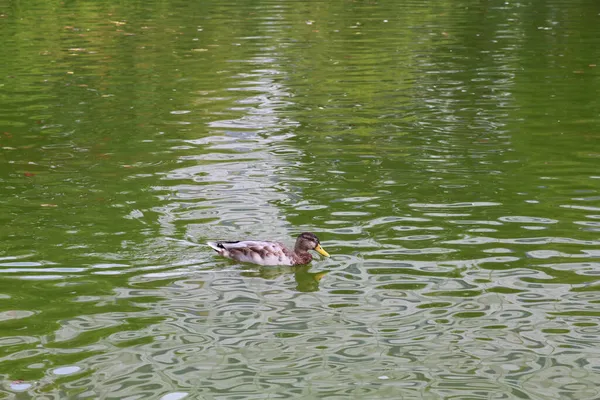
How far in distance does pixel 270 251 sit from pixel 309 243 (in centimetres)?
50

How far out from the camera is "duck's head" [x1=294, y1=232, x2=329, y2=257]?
1248 centimetres

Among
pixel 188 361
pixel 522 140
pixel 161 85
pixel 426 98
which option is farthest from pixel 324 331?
pixel 161 85

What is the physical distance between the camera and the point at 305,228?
13.9 meters

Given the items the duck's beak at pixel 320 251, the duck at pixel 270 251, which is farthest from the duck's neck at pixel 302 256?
the duck's beak at pixel 320 251

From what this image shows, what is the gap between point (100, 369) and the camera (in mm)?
9750

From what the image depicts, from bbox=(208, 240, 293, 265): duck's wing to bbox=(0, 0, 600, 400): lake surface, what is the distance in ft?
0.64

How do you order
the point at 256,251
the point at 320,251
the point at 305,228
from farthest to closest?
the point at 305,228 → the point at 320,251 → the point at 256,251

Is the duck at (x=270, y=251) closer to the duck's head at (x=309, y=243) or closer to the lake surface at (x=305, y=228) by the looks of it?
the duck's head at (x=309, y=243)

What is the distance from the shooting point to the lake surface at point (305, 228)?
9.80 m

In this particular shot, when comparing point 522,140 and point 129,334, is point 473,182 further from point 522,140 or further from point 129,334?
point 129,334

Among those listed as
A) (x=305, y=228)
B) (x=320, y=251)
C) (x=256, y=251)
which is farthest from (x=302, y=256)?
(x=305, y=228)

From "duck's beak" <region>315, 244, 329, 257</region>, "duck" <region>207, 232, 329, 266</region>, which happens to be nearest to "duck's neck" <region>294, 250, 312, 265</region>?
"duck" <region>207, 232, 329, 266</region>

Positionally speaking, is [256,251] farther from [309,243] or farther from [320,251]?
[320,251]

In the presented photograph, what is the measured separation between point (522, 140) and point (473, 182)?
351cm
